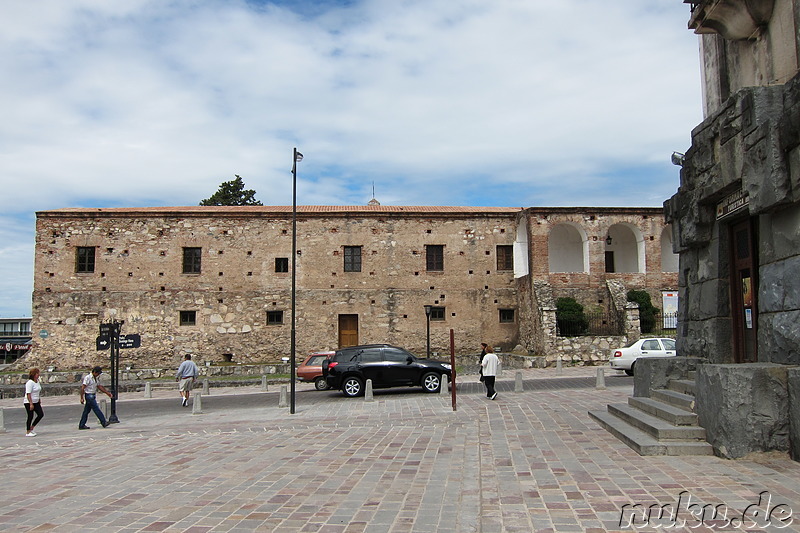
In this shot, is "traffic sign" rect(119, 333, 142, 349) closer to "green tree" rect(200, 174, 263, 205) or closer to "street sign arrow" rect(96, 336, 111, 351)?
"street sign arrow" rect(96, 336, 111, 351)

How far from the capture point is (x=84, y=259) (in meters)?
30.1

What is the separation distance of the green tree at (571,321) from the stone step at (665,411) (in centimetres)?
1712

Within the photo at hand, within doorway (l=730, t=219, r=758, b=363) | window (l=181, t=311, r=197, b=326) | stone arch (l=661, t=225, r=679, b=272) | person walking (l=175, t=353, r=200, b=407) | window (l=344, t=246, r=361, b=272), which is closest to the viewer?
doorway (l=730, t=219, r=758, b=363)

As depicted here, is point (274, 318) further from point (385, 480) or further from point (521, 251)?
point (385, 480)

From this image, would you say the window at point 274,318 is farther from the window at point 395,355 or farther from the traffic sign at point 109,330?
the traffic sign at point 109,330

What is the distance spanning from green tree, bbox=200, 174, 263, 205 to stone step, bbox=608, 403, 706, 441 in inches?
1731

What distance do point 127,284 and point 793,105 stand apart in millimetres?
29191

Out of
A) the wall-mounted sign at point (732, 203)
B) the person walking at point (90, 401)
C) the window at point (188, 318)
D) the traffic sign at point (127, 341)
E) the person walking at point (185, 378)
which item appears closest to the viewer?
the wall-mounted sign at point (732, 203)

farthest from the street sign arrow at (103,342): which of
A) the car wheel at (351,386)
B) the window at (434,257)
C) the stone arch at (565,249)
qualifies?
the stone arch at (565,249)

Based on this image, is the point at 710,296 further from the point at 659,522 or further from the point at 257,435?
the point at 257,435

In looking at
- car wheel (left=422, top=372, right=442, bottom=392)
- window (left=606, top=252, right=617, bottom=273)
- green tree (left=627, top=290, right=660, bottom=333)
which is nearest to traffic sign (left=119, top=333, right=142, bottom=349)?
car wheel (left=422, top=372, right=442, bottom=392)

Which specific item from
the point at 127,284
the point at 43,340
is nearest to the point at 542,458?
the point at 127,284

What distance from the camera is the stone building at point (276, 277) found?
2973 cm

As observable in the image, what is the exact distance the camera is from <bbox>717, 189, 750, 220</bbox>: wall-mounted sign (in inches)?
322
